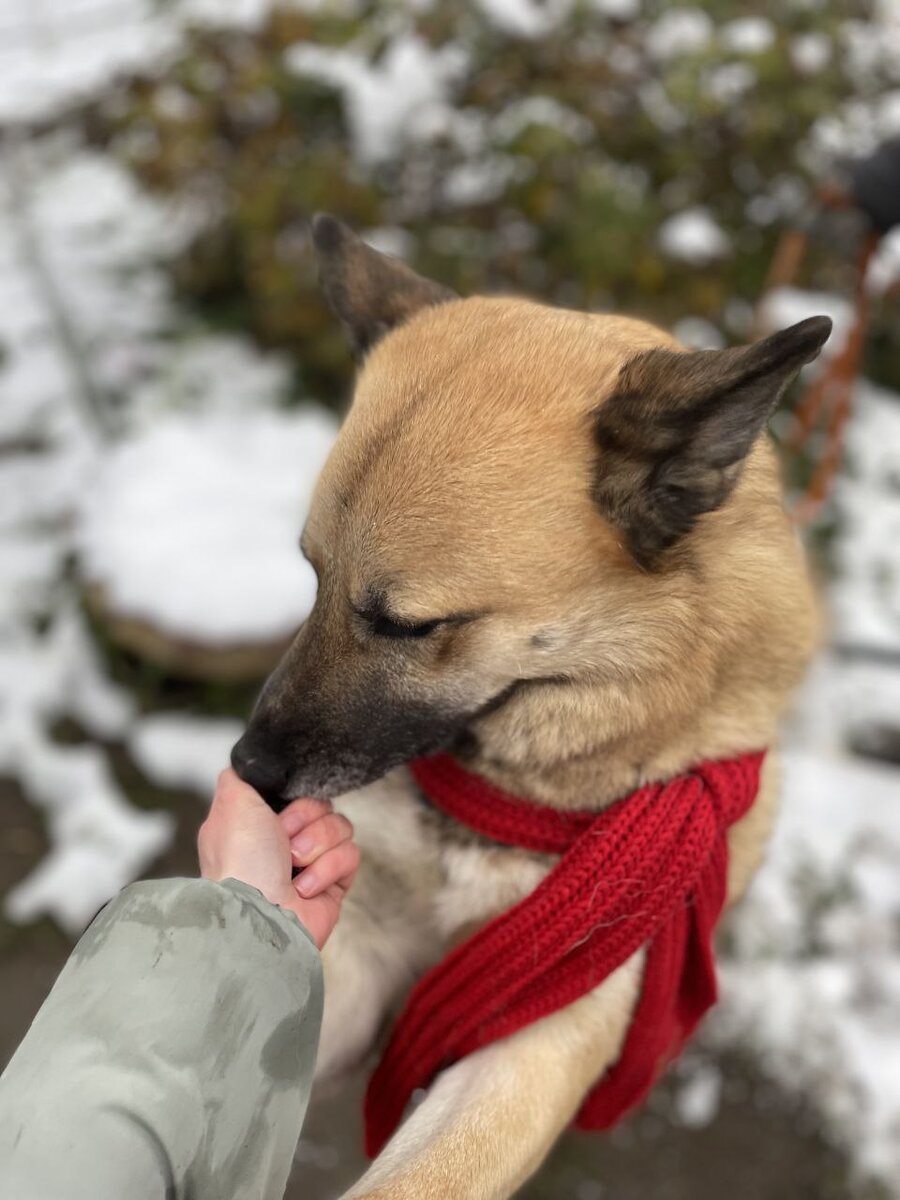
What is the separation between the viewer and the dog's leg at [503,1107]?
1.32m

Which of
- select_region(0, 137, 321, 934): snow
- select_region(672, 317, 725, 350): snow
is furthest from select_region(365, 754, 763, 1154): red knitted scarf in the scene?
select_region(672, 317, 725, 350): snow

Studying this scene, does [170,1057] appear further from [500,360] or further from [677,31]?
[677,31]

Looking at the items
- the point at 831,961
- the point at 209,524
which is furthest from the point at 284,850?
the point at 209,524

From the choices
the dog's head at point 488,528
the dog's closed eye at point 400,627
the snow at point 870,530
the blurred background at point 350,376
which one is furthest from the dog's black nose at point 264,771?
the snow at point 870,530

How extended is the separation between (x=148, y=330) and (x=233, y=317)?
412 millimetres

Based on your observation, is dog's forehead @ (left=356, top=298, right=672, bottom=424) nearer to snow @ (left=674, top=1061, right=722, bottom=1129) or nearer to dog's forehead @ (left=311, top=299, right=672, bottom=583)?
dog's forehead @ (left=311, top=299, right=672, bottom=583)

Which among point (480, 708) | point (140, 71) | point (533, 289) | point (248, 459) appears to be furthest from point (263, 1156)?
point (140, 71)

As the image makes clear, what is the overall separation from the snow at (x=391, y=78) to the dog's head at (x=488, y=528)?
104 inches

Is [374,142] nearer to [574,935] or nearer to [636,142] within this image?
[636,142]

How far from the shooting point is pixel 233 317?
455 centimetres

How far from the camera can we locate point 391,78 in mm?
3699

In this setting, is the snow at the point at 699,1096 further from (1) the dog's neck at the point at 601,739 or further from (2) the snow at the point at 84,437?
(2) the snow at the point at 84,437

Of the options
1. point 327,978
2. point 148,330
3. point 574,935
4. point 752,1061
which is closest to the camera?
point 574,935

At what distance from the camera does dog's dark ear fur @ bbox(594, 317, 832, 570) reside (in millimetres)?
1213
